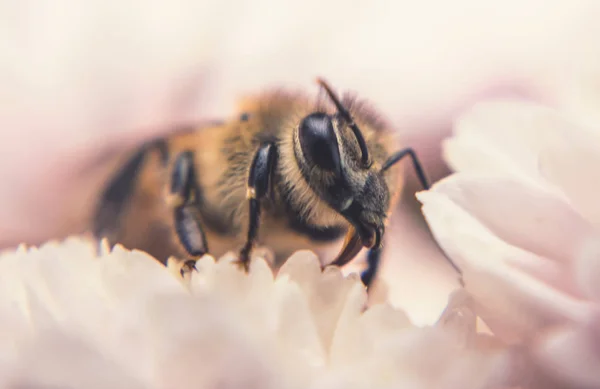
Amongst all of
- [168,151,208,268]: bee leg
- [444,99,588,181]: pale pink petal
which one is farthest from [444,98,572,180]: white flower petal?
[168,151,208,268]: bee leg

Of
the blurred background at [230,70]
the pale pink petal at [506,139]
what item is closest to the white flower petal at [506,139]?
the pale pink petal at [506,139]

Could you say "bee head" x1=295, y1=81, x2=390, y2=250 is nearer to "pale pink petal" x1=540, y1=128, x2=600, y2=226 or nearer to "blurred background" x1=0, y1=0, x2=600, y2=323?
"pale pink petal" x1=540, y1=128, x2=600, y2=226

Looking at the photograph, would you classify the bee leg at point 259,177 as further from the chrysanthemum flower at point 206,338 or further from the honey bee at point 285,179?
the chrysanthemum flower at point 206,338

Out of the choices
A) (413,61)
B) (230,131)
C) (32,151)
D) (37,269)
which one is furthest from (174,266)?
(413,61)

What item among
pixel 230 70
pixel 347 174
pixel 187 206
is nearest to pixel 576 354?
pixel 347 174

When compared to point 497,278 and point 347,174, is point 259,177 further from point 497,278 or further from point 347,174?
point 497,278

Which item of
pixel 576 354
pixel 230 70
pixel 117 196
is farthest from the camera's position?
pixel 230 70
